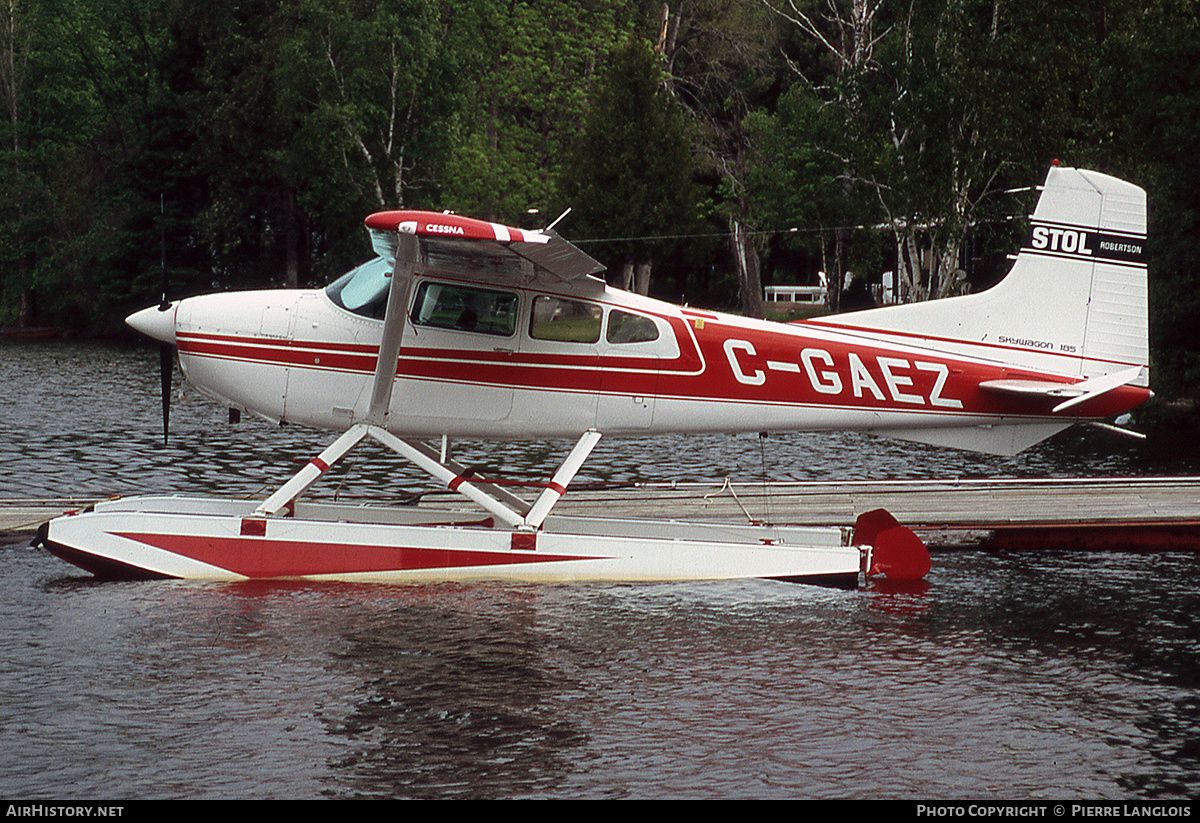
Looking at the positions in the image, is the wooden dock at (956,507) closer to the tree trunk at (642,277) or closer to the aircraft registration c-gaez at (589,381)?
the aircraft registration c-gaez at (589,381)

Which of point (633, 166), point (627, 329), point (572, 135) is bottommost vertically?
point (627, 329)

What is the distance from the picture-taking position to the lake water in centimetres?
672

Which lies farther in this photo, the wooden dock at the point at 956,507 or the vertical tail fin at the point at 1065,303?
the wooden dock at the point at 956,507

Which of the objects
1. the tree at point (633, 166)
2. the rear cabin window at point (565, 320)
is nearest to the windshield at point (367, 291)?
the rear cabin window at point (565, 320)

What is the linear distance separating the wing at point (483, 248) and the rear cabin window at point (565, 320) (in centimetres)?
25

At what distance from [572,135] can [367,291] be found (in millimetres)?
43713

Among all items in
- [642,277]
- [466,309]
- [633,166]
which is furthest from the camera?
[642,277]

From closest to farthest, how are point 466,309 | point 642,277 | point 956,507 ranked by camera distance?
point 466,309 < point 956,507 < point 642,277

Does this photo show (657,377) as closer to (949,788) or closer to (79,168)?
(949,788)

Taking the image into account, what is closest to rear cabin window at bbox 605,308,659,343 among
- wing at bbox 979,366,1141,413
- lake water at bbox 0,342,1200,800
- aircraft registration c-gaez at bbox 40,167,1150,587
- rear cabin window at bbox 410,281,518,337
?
aircraft registration c-gaez at bbox 40,167,1150,587

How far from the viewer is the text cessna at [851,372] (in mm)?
10836

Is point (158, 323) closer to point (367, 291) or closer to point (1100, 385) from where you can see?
point (367, 291)

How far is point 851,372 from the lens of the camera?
10.8 m

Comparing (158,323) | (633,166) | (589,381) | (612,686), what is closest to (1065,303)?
(589,381)
